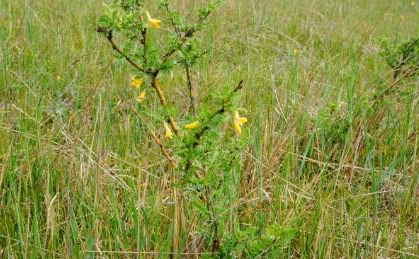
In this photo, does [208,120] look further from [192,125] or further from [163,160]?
[163,160]

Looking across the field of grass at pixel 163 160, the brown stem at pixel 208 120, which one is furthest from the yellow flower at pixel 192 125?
the field of grass at pixel 163 160

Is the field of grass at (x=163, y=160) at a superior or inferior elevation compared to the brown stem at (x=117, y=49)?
inferior

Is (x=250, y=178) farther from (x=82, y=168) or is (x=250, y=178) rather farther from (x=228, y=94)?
(x=228, y=94)

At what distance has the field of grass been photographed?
1381mm

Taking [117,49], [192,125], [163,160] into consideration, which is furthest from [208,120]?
[163,160]

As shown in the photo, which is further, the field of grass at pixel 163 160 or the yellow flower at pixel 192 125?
the field of grass at pixel 163 160

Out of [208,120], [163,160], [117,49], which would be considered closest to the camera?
[208,120]

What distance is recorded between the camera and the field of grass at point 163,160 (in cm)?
138

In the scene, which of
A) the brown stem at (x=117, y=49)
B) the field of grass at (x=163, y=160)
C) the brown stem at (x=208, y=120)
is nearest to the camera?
the brown stem at (x=208, y=120)

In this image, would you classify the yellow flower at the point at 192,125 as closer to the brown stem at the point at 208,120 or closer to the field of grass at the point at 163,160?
the brown stem at the point at 208,120

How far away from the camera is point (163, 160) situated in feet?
6.16

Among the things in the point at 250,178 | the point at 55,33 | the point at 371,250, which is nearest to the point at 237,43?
the point at 55,33

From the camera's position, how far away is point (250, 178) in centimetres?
185

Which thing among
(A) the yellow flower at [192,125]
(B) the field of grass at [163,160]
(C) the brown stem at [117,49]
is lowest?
(B) the field of grass at [163,160]
